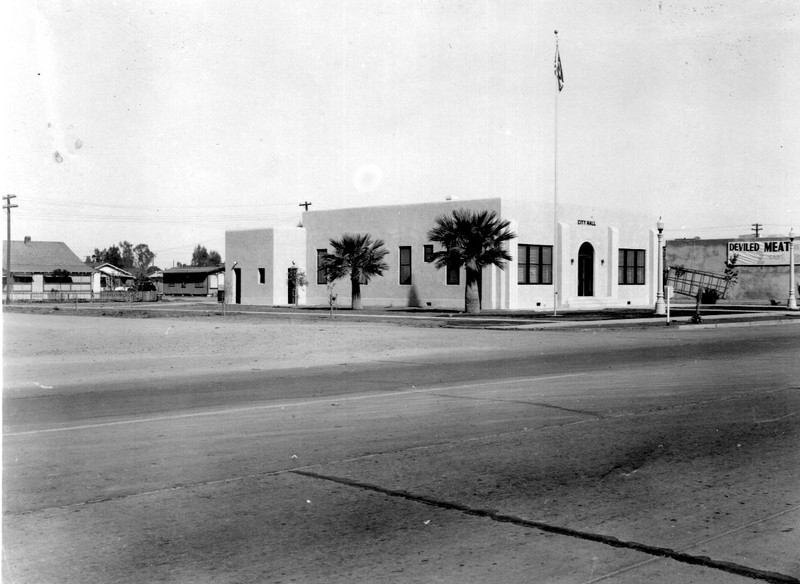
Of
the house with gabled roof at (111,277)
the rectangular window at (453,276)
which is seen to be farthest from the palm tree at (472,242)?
the house with gabled roof at (111,277)

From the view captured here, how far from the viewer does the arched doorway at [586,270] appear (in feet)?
158

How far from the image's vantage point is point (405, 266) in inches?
1844

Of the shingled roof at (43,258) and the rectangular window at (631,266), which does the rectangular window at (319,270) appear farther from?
the shingled roof at (43,258)

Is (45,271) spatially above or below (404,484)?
above

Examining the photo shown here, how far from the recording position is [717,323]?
104ft

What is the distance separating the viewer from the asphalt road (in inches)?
197

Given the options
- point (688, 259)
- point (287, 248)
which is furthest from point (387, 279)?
point (688, 259)

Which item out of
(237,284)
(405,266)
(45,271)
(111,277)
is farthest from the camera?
(111,277)

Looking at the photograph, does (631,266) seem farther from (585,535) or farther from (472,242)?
(585,535)

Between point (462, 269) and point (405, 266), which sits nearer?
point (462, 269)

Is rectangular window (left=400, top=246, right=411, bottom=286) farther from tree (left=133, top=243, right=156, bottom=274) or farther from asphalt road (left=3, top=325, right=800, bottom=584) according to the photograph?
tree (left=133, top=243, right=156, bottom=274)

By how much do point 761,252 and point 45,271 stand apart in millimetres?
61224

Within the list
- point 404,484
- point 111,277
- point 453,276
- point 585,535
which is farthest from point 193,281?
point 585,535

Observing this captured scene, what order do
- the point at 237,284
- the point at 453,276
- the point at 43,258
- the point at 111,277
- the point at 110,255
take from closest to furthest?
the point at 453,276 < the point at 237,284 < the point at 43,258 < the point at 111,277 < the point at 110,255
